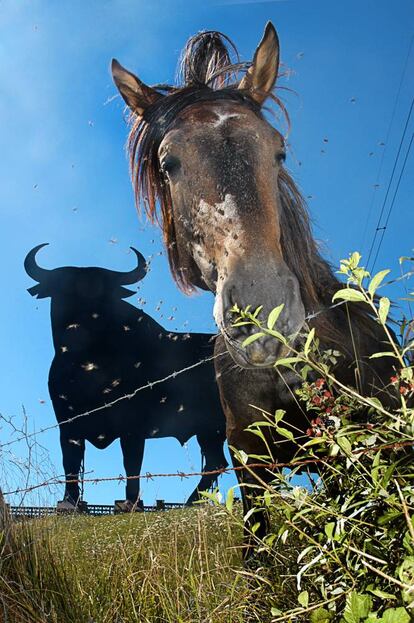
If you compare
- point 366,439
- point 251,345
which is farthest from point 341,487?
point 251,345

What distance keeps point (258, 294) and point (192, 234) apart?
0.73 m

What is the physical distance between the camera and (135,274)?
10.7m

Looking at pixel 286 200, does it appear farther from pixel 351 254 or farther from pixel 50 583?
pixel 50 583

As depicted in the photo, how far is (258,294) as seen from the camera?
2113 mm

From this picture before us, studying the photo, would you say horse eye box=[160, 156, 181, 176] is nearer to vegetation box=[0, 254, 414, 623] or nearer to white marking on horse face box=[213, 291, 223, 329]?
white marking on horse face box=[213, 291, 223, 329]

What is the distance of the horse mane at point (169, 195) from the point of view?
2793 millimetres

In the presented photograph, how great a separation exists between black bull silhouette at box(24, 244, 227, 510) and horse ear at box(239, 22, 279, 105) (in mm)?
6289

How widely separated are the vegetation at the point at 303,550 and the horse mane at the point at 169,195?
305mm

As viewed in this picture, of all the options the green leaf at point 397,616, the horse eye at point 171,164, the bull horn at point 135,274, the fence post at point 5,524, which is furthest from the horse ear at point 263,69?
the bull horn at point 135,274

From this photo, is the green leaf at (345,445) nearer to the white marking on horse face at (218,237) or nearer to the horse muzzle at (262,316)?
the horse muzzle at (262,316)

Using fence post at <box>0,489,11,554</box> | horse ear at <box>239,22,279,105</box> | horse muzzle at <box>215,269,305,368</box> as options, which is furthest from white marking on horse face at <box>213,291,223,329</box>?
horse ear at <box>239,22,279,105</box>

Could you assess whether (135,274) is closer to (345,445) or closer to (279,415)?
(279,415)

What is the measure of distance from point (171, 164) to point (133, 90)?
891 millimetres

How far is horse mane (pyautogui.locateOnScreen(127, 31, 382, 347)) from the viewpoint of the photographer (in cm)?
279
